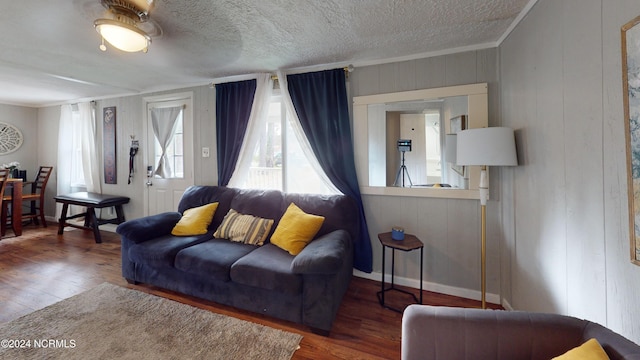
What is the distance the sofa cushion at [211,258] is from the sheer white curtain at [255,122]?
1.13 metres

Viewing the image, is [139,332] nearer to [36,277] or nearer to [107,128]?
[36,277]

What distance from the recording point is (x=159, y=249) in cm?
228

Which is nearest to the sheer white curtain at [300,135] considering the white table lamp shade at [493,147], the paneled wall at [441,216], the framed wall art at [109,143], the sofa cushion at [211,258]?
the paneled wall at [441,216]

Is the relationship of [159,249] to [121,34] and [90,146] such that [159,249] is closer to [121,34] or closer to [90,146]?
[121,34]

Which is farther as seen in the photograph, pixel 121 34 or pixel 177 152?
pixel 177 152

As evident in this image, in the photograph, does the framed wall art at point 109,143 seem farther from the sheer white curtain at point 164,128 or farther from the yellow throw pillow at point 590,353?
the yellow throw pillow at point 590,353

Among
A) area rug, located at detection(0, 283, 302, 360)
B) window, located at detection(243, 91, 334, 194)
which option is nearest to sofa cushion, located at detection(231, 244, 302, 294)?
area rug, located at detection(0, 283, 302, 360)

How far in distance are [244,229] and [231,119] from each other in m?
1.49

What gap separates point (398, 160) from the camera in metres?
2.56

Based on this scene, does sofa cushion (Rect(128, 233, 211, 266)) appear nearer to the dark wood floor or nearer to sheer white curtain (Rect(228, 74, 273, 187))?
the dark wood floor

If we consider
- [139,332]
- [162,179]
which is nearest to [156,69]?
[162,179]

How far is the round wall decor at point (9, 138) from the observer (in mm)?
4656

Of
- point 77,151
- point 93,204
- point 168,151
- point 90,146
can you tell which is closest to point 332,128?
point 168,151

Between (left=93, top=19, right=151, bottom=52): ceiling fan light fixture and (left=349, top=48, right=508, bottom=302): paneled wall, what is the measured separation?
1.89m
